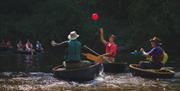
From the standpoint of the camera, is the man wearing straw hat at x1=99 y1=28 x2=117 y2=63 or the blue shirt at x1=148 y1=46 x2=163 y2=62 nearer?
the blue shirt at x1=148 y1=46 x2=163 y2=62

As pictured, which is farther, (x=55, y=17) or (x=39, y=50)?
(x=55, y=17)

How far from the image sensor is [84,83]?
1892 cm

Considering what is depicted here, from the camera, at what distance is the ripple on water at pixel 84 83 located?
57.3 ft

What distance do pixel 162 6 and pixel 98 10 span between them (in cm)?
1219

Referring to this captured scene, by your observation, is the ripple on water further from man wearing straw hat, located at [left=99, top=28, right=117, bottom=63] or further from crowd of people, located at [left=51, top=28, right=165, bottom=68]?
man wearing straw hat, located at [left=99, top=28, right=117, bottom=63]

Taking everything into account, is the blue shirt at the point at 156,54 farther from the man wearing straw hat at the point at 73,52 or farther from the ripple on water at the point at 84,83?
the man wearing straw hat at the point at 73,52

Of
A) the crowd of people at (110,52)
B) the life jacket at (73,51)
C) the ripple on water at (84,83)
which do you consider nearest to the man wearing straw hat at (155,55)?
the crowd of people at (110,52)

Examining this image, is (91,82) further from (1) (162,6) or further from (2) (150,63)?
(1) (162,6)

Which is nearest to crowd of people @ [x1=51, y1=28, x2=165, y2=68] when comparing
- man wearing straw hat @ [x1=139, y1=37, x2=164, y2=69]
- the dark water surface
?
man wearing straw hat @ [x1=139, y1=37, x2=164, y2=69]

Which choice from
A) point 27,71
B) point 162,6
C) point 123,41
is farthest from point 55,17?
point 27,71

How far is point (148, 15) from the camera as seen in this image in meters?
41.5

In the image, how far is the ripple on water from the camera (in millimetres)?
17453

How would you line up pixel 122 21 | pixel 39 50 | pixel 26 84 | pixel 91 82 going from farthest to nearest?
pixel 122 21 → pixel 39 50 → pixel 91 82 → pixel 26 84

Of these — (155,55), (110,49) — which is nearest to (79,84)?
(155,55)
